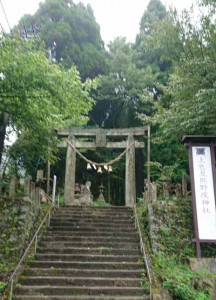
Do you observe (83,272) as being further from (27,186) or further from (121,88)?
(121,88)

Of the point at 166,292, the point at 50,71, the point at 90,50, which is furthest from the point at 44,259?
the point at 90,50

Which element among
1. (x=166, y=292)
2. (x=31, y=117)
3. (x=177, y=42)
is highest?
(x=177, y=42)

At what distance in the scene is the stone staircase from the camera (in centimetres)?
703

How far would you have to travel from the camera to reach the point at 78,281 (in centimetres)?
743

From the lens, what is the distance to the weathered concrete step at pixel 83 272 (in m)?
7.74

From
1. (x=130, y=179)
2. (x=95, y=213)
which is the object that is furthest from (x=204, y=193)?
(x=130, y=179)

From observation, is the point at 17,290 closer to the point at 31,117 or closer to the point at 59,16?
the point at 31,117

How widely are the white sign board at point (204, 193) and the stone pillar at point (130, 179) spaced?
4833 millimetres

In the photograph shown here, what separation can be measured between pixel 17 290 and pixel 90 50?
59.1 feet

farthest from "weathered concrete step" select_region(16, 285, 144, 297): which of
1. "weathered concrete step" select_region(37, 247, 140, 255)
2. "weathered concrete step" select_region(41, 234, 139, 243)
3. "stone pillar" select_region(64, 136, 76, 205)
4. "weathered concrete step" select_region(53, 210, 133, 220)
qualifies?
"stone pillar" select_region(64, 136, 76, 205)

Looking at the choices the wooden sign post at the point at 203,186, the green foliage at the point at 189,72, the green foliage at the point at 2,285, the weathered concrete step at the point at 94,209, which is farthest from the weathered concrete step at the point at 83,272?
the green foliage at the point at 189,72

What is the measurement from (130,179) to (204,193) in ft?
17.5

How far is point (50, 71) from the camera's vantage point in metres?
7.76

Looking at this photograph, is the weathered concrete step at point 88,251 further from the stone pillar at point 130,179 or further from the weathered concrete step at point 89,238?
the stone pillar at point 130,179
